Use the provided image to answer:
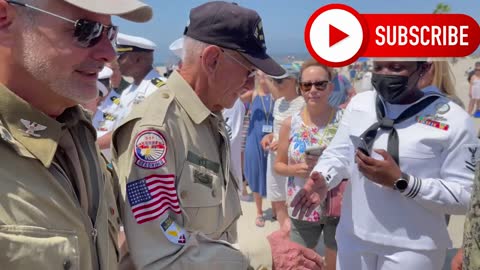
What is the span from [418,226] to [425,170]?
0.31m

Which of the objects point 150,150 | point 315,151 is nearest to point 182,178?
point 150,150

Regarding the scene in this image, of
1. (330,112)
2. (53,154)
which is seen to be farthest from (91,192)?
(330,112)

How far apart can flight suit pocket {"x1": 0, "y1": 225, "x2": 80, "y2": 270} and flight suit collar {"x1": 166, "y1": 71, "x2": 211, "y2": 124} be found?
0.77 metres

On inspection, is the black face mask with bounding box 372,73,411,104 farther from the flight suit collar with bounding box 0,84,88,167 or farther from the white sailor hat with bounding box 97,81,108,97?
the white sailor hat with bounding box 97,81,108,97

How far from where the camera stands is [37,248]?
3.57ft

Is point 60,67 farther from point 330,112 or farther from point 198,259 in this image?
point 330,112

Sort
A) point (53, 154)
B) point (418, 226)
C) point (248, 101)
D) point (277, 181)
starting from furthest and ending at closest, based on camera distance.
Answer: point (248, 101)
point (277, 181)
point (418, 226)
point (53, 154)

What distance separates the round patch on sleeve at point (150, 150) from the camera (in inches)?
62.1

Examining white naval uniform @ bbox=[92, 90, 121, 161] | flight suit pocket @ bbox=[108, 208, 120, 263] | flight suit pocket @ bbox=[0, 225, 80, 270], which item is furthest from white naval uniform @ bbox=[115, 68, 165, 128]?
flight suit pocket @ bbox=[0, 225, 80, 270]

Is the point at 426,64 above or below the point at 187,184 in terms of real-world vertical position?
above

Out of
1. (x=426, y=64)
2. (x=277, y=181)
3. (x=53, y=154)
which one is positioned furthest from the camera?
(x=277, y=181)

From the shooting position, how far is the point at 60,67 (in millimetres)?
1236

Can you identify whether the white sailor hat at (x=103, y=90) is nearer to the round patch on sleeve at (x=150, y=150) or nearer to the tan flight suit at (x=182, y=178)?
the tan flight suit at (x=182, y=178)

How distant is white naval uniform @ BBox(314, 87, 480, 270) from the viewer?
242 cm
